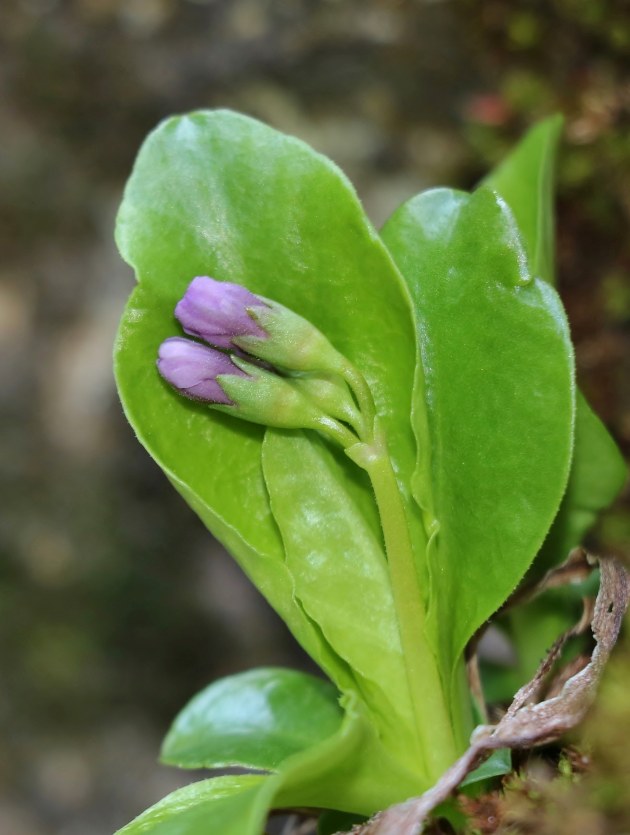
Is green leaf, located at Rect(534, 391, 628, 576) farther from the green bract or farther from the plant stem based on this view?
the plant stem

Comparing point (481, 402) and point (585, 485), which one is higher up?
point (481, 402)

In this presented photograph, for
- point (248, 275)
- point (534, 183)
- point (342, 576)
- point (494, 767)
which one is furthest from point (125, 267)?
point (494, 767)

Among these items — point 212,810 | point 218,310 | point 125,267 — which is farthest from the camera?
point 125,267

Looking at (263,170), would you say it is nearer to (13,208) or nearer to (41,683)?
(13,208)

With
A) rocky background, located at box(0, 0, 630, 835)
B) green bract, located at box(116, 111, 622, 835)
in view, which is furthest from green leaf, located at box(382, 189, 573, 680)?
rocky background, located at box(0, 0, 630, 835)

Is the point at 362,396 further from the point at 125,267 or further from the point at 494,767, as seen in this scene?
the point at 125,267

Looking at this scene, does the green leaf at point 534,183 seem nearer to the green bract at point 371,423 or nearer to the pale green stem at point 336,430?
the green bract at point 371,423

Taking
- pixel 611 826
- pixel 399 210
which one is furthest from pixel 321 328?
pixel 611 826
